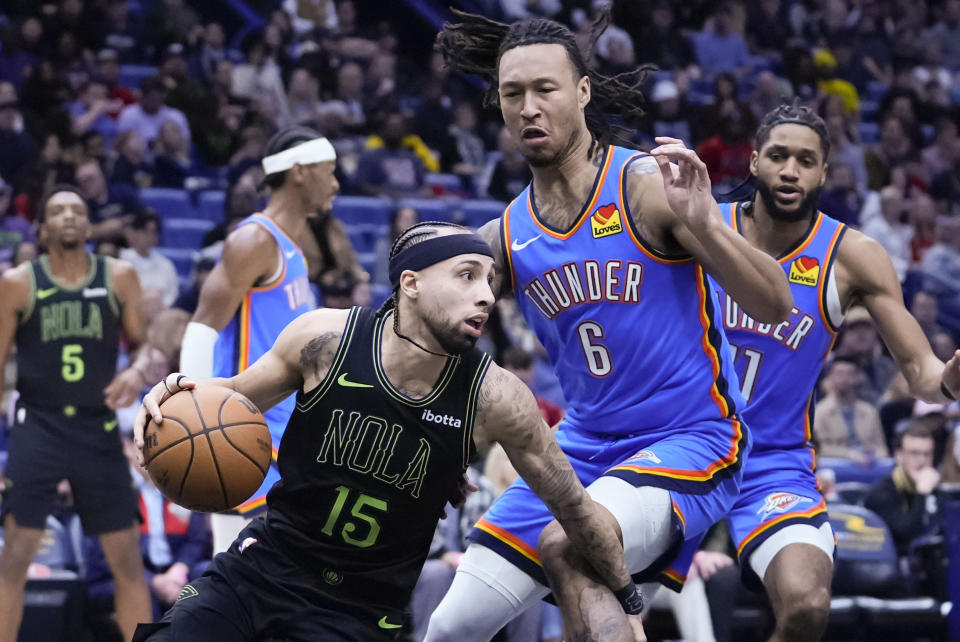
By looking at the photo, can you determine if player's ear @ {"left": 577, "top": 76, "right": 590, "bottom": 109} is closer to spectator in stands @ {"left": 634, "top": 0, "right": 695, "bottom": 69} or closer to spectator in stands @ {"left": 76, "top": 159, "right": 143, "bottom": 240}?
spectator in stands @ {"left": 76, "top": 159, "right": 143, "bottom": 240}

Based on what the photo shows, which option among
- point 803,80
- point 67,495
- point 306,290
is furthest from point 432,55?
point 306,290

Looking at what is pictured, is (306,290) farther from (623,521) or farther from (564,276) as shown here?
(623,521)

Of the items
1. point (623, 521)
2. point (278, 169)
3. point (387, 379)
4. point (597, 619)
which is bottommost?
point (597, 619)

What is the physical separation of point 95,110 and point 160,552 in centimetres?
588

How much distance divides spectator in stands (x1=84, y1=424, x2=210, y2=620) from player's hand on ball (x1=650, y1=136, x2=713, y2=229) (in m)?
4.24

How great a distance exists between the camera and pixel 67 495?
7941 mm

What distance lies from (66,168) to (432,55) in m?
5.81

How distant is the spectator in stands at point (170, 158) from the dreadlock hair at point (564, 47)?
301 inches

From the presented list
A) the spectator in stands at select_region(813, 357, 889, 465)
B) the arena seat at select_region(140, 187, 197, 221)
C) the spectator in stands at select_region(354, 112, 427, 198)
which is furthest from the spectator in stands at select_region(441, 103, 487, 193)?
the spectator in stands at select_region(813, 357, 889, 465)

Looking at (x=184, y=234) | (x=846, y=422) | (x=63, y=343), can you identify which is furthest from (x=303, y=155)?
(x=184, y=234)

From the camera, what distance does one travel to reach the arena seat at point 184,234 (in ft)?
38.3

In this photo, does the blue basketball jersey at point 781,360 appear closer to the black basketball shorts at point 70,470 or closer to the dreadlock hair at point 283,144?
the dreadlock hair at point 283,144

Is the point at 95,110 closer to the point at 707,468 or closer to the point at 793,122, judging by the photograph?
the point at 793,122

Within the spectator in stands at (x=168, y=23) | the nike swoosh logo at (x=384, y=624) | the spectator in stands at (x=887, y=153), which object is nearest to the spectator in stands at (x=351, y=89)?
the spectator in stands at (x=168, y=23)
